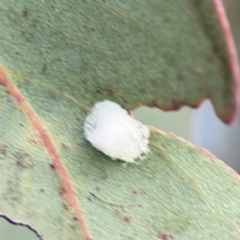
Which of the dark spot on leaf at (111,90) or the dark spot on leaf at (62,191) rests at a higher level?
the dark spot on leaf at (111,90)

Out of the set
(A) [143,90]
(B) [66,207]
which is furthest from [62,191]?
(A) [143,90]

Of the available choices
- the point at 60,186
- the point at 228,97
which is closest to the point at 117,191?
the point at 60,186

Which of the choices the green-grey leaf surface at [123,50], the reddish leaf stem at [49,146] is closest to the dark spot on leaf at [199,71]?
the green-grey leaf surface at [123,50]

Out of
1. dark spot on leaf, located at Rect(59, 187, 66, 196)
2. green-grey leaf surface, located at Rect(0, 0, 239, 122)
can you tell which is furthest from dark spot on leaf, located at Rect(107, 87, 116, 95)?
dark spot on leaf, located at Rect(59, 187, 66, 196)

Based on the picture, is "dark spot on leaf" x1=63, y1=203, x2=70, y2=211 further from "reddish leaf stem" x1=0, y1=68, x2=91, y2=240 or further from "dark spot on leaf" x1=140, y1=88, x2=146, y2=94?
"dark spot on leaf" x1=140, y1=88, x2=146, y2=94

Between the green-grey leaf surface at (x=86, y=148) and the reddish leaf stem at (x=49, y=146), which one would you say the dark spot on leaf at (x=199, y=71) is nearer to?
the green-grey leaf surface at (x=86, y=148)

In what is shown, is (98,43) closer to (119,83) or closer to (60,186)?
(119,83)

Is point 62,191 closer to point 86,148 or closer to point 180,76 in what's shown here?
point 86,148
